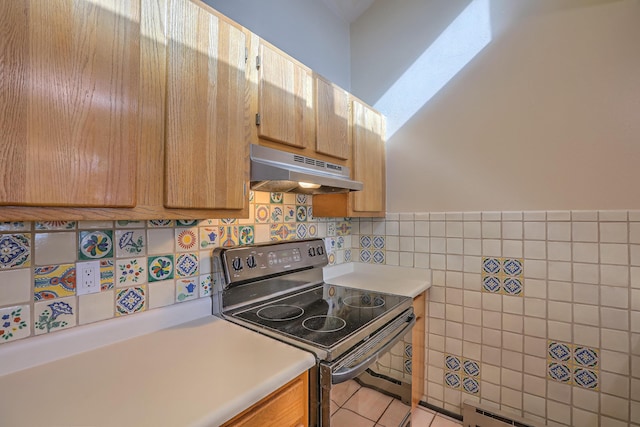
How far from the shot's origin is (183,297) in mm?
1220

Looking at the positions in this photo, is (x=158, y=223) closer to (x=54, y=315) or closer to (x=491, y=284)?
(x=54, y=315)

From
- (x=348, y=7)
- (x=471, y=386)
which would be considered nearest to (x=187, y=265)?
(x=471, y=386)

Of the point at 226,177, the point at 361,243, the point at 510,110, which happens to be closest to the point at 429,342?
the point at 361,243

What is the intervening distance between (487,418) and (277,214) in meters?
1.63

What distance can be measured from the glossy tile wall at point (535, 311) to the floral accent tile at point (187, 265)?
51.5 inches

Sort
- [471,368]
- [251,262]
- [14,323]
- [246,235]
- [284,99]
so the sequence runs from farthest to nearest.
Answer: [471,368] < [246,235] < [251,262] < [284,99] < [14,323]

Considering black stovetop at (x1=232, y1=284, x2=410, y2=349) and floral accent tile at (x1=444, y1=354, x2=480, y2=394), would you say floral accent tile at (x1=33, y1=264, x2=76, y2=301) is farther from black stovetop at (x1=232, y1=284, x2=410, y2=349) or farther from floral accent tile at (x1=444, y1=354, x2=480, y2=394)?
floral accent tile at (x1=444, y1=354, x2=480, y2=394)

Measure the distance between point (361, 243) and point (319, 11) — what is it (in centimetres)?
168

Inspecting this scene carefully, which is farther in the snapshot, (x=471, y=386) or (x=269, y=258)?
(x=471, y=386)

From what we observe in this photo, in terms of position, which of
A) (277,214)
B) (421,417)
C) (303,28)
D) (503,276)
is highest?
(303,28)

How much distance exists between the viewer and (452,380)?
5.78 feet

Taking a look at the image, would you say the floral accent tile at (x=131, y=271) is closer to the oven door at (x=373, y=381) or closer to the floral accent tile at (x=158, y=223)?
the floral accent tile at (x=158, y=223)

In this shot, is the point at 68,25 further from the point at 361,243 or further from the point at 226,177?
the point at 361,243

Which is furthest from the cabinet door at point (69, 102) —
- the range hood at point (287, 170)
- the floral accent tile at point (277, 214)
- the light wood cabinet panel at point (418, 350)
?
the light wood cabinet panel at point (418, 350)
